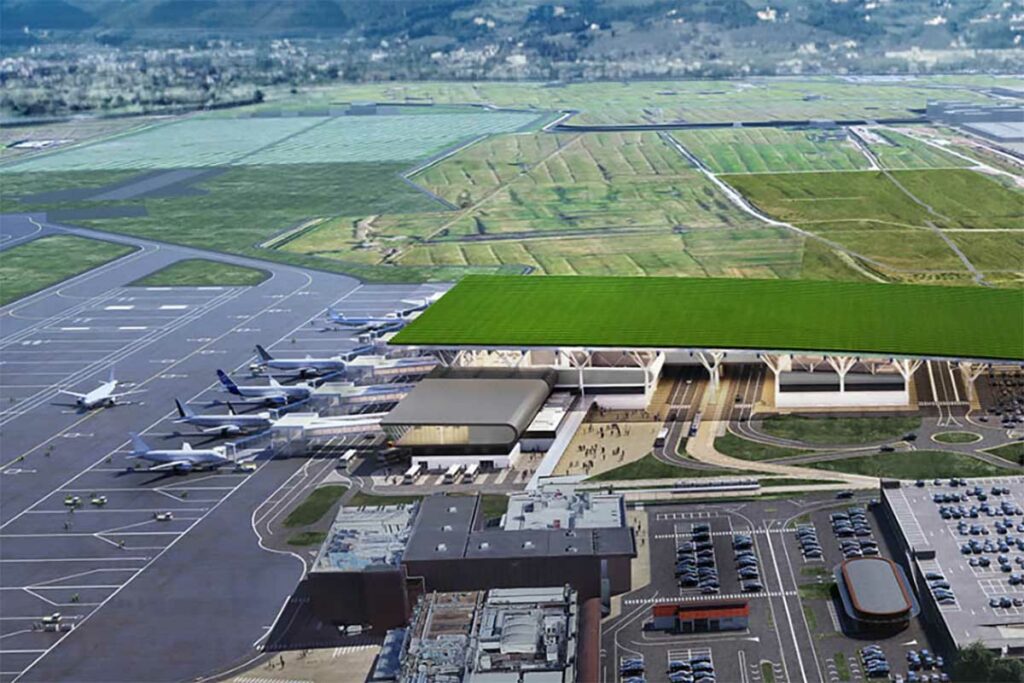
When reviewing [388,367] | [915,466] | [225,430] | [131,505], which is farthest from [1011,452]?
[131,505]

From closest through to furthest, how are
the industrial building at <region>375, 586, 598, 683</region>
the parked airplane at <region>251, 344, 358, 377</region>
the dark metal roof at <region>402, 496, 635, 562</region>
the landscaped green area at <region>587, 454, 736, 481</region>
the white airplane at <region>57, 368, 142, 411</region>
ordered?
the industrial building at <region>375, 586, 598, 683</region> < the dark metal roof at <region>402, 496, 635, 562</region> < the landscaped green area at <region>587, 454, 736, 481</region> < the white airplane at <region>57, 368, 142, 411</region> < the parked airplane at <region>251, 344, 358, 377</region>

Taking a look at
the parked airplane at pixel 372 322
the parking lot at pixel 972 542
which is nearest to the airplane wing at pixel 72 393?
the parked airplane at pixel 372 322

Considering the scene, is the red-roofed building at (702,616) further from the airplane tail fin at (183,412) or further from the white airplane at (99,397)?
the white airplane at (99,397)

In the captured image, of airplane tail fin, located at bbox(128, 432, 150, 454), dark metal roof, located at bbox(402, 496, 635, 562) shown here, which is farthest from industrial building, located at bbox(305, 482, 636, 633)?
airplane tail fin, located at bbox(128, 432, 150, 454)

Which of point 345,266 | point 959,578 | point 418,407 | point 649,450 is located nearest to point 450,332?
point 418,407

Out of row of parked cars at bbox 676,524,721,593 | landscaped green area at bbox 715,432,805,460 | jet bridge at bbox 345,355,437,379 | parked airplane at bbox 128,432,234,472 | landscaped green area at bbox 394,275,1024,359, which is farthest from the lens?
jet bridge at bbox 345,355,437,379

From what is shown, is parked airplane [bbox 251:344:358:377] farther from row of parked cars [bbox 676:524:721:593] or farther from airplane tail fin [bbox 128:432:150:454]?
row of parked cars [bbox 676:524:721:593]
